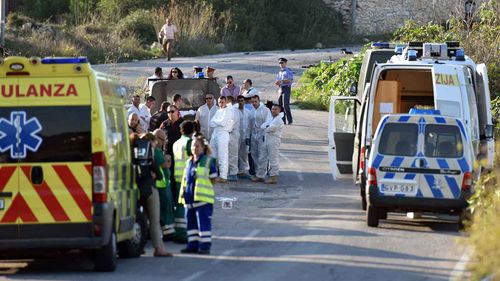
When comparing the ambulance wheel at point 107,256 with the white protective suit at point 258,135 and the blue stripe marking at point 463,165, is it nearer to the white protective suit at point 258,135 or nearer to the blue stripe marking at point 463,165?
the blue stripe marking at point 463,165

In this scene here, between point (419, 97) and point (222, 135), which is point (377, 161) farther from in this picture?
point (222, 135)

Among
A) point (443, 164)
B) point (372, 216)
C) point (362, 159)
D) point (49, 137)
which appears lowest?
point (372, 216)

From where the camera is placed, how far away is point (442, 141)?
65.9 ft

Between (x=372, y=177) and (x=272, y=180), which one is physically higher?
(x=372, y=177)

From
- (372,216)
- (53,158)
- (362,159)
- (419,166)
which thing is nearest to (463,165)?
(419,166)

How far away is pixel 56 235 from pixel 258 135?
42.6 ft

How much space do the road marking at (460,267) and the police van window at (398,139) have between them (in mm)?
3059

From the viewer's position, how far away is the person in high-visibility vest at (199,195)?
16906mm

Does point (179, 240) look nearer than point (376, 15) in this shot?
Yes

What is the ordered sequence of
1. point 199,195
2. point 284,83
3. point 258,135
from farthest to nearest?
point 284,83 < point 258,135 < point 199,195

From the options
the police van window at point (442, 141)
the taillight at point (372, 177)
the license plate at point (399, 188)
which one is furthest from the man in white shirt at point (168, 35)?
the license plate at point (399, 188)

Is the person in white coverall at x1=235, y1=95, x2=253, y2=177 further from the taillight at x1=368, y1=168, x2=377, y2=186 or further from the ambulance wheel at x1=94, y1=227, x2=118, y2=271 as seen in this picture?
the ambulance wheel at x1=94, y1=227, x2=118, y2=271

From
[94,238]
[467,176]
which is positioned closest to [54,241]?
[94,238]

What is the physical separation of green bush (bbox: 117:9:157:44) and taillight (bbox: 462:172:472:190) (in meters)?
38.5
